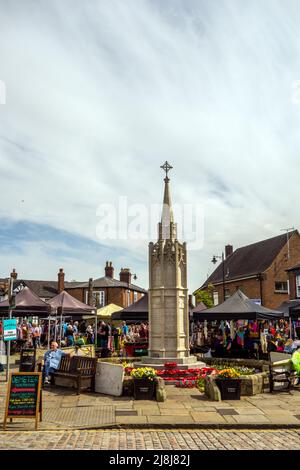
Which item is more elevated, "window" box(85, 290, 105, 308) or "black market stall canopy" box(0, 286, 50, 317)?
"window" box(85, 290, 105, 308)

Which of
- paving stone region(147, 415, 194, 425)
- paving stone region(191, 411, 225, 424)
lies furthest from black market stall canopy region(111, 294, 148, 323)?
paving stone region(147, 415, 194, 425)

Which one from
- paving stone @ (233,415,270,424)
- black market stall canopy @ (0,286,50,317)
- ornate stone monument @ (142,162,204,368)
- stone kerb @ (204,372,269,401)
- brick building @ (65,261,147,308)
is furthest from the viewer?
brick building @ (65,261,147,308)

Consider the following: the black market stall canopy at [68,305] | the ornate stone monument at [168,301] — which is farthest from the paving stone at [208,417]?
the black market stall canopy at [68,305]

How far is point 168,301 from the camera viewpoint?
620 inches

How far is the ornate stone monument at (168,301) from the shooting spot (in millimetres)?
15391

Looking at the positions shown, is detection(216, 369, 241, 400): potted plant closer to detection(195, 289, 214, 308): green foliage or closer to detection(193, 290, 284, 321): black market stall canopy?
detection(193, 290, 284, 321): black market stall canopy

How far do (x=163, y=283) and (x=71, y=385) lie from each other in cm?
462

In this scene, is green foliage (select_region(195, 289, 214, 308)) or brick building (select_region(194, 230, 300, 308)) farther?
green foliage (select_region(195, 289, 214, 308))

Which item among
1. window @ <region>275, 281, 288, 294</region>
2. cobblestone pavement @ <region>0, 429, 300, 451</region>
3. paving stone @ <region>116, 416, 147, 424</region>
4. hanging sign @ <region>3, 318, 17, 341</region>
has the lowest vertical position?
cobblestone pavement @ <region>0, 429, 300, 451</region>

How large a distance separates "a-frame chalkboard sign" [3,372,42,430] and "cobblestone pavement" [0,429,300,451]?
501 millimetres

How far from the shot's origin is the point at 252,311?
19.2 m

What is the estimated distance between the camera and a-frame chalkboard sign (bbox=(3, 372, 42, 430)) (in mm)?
8516
